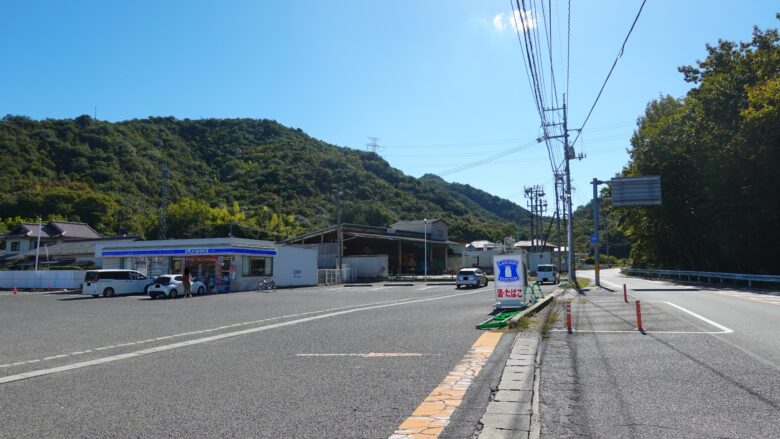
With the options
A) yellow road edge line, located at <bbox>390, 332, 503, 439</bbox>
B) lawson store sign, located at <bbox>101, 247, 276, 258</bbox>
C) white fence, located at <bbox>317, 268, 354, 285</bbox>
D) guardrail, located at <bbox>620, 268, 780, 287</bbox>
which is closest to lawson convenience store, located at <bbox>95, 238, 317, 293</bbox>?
lawson store sign, located at <bbox>101, 247, 276, 258</bbox>

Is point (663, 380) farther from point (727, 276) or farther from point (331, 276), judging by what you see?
point (331, 276)

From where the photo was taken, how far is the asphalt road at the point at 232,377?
17.6ft

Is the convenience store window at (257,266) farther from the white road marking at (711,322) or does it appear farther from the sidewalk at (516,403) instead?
the sidewalk at (516,403)

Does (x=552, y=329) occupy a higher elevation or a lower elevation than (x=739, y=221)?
lower

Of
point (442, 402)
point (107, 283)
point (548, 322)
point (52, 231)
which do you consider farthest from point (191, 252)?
point (52, 231)

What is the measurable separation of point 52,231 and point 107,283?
45272 millimetres

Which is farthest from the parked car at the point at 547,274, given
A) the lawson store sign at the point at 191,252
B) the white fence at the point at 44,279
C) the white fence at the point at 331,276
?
the white fence at the point at 44,279

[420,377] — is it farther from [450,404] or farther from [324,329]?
[324,329]

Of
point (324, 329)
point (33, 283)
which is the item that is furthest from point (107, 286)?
point (324, 329)

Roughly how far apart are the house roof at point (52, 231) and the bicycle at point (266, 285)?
Result: 149 feet

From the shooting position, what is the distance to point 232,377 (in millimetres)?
7781

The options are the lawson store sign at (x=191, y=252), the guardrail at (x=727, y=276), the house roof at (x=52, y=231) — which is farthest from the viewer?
the house roof at (x=52, y=231)

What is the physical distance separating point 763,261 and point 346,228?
130 feet

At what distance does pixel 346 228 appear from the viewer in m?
59.8
